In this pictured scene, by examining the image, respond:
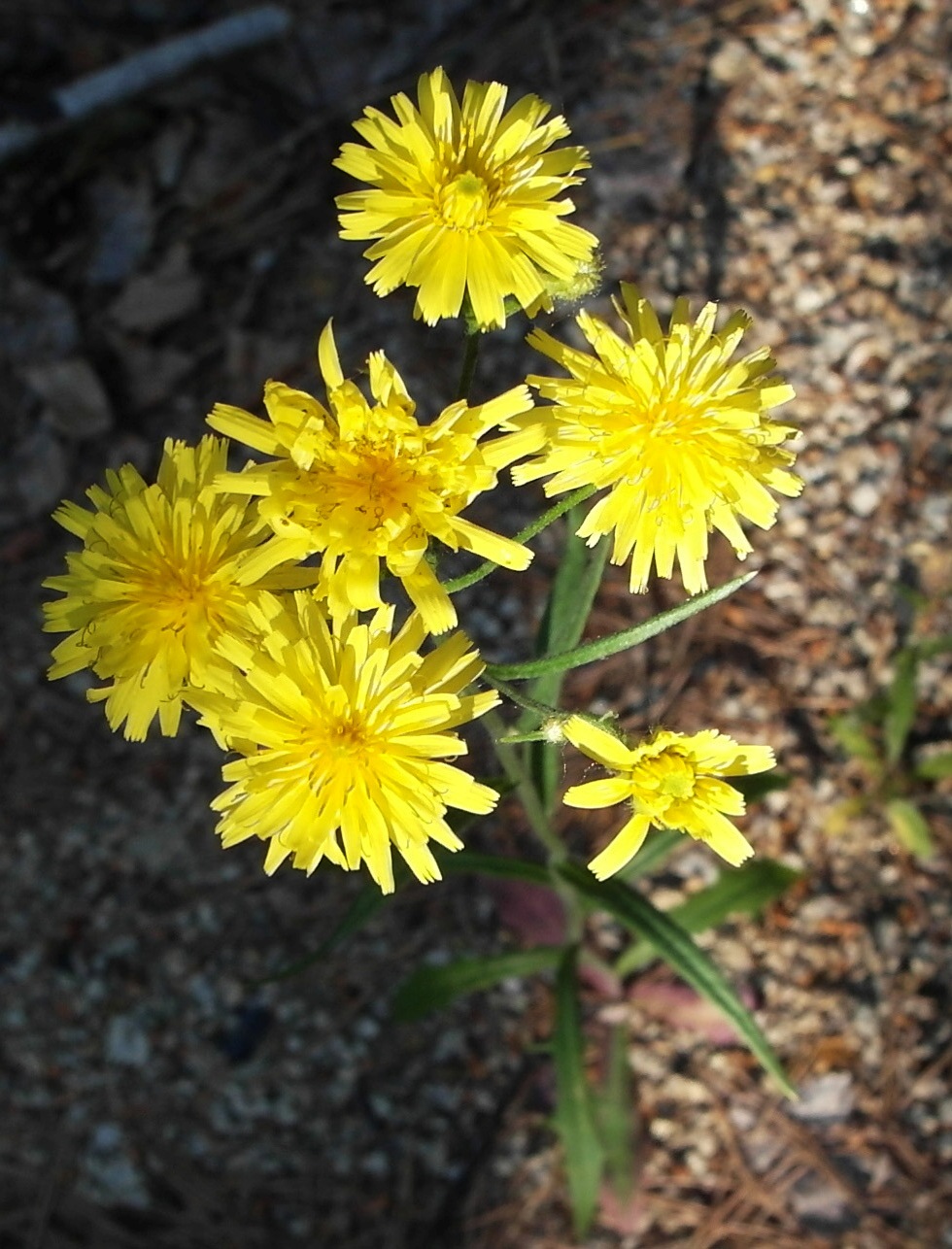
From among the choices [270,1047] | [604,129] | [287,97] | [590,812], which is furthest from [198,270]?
[270,1047]

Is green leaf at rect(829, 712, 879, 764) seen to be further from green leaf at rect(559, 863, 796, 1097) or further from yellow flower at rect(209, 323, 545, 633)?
yellow flower at rect(209, 323, 545, 633)

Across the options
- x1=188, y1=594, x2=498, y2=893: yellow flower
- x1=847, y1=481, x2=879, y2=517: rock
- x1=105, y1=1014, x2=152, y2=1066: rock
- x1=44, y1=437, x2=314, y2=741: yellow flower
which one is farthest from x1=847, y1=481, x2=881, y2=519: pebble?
x1=105, y1=1014, x2=152, y2=1066: rock

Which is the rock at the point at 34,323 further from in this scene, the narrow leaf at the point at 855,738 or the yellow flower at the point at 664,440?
the narrow leaf at the point at 855,738

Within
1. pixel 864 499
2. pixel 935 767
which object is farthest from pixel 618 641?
pixel 864 499

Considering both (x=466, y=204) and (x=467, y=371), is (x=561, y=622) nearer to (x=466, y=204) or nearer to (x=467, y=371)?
(x=467, y=371)

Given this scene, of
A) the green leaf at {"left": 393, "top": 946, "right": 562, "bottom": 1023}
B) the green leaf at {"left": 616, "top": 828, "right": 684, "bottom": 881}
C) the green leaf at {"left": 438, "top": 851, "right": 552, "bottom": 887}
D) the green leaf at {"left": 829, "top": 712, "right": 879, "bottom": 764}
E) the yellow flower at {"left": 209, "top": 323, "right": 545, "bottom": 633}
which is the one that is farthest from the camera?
the green leaf at {"left": 829, "top": 712, "right": 879, "bottom": 764}
